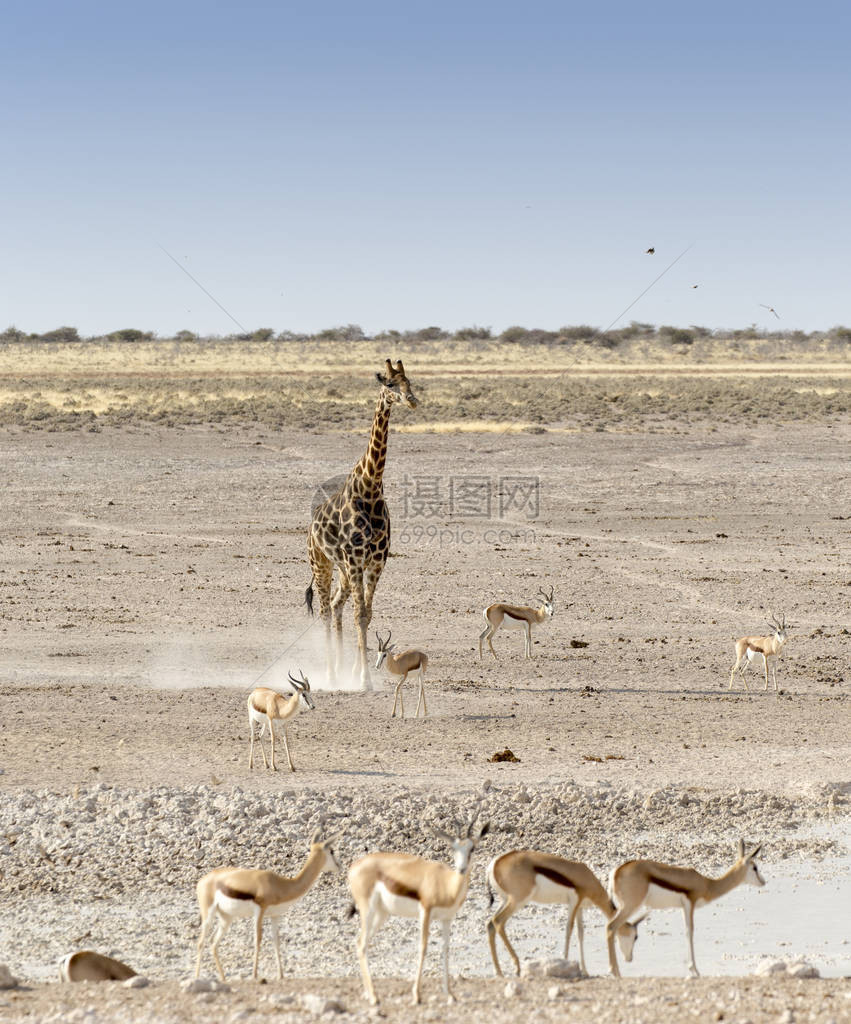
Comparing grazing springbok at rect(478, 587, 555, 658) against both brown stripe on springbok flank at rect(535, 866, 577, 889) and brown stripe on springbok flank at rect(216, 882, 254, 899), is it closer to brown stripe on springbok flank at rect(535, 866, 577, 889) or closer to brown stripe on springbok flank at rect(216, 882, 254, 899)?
brown stripe on springbok flank at rect(535, 866, 577, 889)

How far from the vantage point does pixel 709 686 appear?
15.2 meters

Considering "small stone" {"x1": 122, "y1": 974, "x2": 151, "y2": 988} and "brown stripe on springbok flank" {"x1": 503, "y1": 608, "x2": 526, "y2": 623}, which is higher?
"brown stripe on springbok flank" {"x1": 503, "y1": 608, "x2": 526, "y2": 623}

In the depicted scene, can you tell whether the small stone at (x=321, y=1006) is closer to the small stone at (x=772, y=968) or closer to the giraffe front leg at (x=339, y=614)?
the small stone at (x=772, y=968)

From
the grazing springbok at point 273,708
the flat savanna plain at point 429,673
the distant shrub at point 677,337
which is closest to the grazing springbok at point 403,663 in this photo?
the flat savanna plain at point 429,673

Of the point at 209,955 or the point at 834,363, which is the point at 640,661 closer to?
the point at 209,955

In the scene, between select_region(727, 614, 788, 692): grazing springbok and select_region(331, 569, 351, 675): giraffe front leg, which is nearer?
select_region(727, 614, 788, 692): grazing springbok

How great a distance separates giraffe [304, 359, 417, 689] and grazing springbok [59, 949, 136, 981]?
25.6 feet

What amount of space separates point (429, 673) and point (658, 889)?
8.08 meters

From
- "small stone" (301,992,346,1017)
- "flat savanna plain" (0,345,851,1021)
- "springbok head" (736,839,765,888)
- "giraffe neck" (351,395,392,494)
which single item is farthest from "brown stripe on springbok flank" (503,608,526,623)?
"small stone" (301,992,346,1017)

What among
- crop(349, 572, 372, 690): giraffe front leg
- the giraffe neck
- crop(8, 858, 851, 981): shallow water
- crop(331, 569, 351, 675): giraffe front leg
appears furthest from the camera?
the giraffe neck

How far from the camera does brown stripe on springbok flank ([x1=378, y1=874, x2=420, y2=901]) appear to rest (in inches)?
272

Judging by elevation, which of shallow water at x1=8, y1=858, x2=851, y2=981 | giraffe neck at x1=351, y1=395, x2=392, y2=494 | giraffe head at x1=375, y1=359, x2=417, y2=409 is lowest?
shallow water at x1=8, y1=858, x2=851, y2=981

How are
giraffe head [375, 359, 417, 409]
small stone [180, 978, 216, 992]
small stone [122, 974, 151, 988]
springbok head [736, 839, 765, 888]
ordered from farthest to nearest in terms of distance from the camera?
giraffe head [375, 359, 417, 409]
springbok head [736, 839, 765, 888]
small stone [122, 974, 151, 988]
small stone [180, 978, 216, 992]

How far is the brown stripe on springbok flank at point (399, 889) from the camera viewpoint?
22.7 ft
